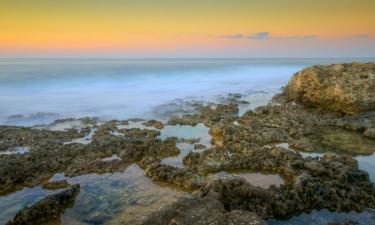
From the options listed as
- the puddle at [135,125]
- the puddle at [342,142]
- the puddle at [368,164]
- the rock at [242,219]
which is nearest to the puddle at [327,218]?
the rock at [242,219]

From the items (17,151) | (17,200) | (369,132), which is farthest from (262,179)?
(17,151)

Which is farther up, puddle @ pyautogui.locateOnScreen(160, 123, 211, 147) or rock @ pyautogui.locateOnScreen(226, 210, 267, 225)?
rock @ pyautogui.locateOnScreen(226, 210, 267, 225)

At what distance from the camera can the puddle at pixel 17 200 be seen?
7379 millimetres

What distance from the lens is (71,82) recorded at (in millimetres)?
39875

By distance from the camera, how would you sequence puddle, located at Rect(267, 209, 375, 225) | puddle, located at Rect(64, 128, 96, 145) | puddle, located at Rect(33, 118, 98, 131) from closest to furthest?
puddle, located at Rect(267, 209, 375, 225) → puddle, located at Rect(64, 128, 96, 145) → puddle, located at Rect(33, 118, 98, 131)

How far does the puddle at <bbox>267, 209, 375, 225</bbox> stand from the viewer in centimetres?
674

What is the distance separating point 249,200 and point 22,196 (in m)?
6.06

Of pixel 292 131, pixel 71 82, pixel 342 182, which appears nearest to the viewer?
pixel 342 182

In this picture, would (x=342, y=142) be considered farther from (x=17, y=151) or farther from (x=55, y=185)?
(x=17, y=151)

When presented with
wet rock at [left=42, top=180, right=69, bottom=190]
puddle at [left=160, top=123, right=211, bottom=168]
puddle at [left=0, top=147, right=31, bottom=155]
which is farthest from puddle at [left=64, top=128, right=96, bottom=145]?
wet rock at [left=42, top=180, right=69, bottom=190]

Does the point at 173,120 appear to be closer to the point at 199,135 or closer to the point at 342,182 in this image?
the point at 199,135

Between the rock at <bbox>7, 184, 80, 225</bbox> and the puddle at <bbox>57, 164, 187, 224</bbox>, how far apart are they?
209mm

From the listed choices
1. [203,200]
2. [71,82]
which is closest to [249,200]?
[203,200]

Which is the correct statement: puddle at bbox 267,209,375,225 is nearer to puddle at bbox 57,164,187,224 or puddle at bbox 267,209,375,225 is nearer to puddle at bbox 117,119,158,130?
puddle at bbox 57,164,187,224
